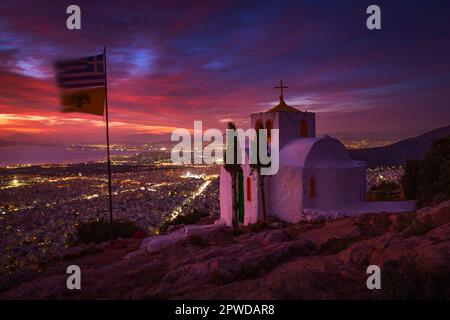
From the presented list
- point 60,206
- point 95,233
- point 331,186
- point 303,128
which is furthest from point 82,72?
point 60,206

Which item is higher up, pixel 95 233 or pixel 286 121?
pixel 286 121

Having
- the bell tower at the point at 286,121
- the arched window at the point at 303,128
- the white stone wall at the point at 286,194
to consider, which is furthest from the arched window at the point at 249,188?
the arched window at the point at 303,128

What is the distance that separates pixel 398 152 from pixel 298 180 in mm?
73911

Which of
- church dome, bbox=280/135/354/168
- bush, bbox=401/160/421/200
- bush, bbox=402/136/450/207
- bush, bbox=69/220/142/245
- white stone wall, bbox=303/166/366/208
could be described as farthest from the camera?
bush, bbox=69/220/142/245

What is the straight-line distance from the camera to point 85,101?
13859 mm

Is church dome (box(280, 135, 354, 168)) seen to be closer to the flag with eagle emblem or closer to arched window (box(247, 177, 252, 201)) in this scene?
arched window (box(247, 177, 252, 201))

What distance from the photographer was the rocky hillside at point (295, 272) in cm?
658

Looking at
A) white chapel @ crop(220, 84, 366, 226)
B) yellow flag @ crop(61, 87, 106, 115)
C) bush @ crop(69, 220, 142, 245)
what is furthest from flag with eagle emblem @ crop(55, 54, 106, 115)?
bush @ crop(69, 220, 142, 245)

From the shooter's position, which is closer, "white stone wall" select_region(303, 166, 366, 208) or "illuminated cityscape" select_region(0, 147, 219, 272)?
"white stone wall" select_region(303, 166, 366, 208)

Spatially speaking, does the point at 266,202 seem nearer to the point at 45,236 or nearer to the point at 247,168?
the point at 247,168

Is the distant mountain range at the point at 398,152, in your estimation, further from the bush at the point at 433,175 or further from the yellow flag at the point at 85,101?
the yellow flag at the point at 85,101

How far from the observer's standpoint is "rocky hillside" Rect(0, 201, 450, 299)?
6.58 metres

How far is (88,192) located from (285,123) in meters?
51.6

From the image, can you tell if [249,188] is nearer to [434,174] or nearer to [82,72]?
[434,174]
